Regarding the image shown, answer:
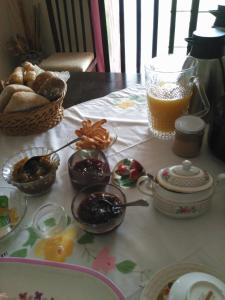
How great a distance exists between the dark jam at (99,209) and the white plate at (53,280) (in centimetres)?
9

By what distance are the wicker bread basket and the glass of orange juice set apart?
10.6 inches

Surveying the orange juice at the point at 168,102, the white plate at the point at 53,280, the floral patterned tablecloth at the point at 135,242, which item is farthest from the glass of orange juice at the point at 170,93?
the white plate at the point at 53,280

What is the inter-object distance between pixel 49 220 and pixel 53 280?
5.3 inches

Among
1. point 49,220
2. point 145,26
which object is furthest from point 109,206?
point 145,26

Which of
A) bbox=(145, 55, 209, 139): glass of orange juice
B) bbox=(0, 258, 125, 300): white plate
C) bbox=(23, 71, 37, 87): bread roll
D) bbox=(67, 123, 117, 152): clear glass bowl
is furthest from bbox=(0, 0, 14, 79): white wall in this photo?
bbox=(0, 258, 125, 300): white plate

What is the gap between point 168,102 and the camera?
27.8 inches

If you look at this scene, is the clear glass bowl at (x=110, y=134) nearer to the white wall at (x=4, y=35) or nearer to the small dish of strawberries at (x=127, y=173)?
the small dish of strawberries at (x=127, y=173)

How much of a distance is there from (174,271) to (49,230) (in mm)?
244

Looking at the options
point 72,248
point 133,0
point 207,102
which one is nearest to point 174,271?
point 72,248

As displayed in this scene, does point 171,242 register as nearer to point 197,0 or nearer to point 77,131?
point 77,131

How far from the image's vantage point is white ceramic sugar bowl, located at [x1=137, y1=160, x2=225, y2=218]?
493 mm

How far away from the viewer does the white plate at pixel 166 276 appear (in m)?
0.40

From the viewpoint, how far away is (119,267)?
0.46 meters

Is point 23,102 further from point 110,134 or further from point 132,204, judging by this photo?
point 132,204
